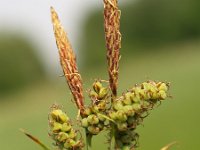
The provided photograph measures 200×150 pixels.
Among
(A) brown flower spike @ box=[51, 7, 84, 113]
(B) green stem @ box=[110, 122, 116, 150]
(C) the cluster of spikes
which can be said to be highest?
(A) brown flower spike @ box=[51, 7, 84, 113]

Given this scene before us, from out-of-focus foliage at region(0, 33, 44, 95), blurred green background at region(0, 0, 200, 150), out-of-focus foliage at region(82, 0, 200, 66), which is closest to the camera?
blurred green background at region(0, 0, 200, 150)

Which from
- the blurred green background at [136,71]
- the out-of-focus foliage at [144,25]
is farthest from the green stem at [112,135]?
the out-of-focus foliage at [144,25]

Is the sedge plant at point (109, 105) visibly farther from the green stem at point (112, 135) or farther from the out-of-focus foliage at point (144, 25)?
the out-of-focus foliage at point (144, 25)

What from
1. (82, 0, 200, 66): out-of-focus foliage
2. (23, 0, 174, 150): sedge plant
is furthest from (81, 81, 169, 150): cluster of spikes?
(82, 0, 200, 66): out-of-focus foliage

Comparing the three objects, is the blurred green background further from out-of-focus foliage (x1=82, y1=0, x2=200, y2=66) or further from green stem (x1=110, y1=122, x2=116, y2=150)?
green stem (x1=110, y1=122, x2=116, y2=150)

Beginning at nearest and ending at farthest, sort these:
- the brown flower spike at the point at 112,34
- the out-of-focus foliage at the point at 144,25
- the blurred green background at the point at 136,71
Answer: the brown flower spike at the point at 112,34 → the blurred green background at the point at 136,71 → the out-of-focus foliage at the point at 144,25

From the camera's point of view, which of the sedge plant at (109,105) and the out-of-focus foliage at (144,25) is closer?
the sedge plant at (109,105)

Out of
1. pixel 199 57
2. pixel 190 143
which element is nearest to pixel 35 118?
pixel 199 57
